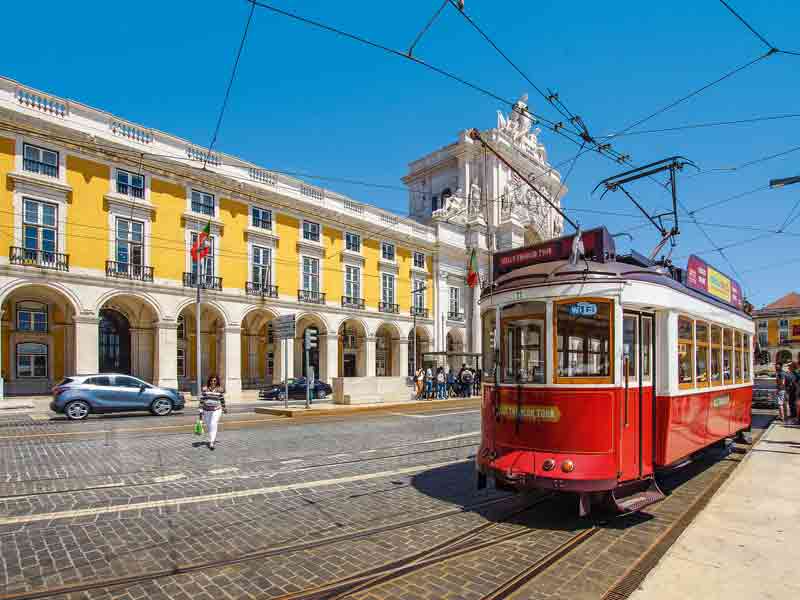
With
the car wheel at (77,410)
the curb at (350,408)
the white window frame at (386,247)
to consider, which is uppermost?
the white window frame at (386,247)

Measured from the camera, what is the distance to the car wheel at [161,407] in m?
18.0

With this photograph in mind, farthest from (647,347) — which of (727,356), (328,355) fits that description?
(328,355)

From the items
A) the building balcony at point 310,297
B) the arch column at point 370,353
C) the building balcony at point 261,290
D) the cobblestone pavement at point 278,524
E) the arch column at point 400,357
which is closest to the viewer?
the cobblestone pavement at point 278,524

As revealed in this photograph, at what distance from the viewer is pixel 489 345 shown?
6.37m

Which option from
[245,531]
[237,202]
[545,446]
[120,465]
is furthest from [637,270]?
[237,202]

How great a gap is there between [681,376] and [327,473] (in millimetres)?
5464

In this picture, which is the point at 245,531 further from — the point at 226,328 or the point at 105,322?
the point at 105,322

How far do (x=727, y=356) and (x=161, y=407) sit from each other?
1762 cm

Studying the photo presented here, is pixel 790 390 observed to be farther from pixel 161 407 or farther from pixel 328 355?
pixel 328 355

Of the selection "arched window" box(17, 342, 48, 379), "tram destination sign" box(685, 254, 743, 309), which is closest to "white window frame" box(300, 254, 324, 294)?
"arched window" box(17, 342, 48, 379)

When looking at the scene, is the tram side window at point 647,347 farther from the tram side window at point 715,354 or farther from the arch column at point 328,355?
the arch column at point 328,355

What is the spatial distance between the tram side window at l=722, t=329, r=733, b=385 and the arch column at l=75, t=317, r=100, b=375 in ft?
79.6

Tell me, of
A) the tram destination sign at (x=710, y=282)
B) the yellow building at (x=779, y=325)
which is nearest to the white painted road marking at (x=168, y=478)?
the tram destination sign at (x=710, y=282)

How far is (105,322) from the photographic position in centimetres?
2806
